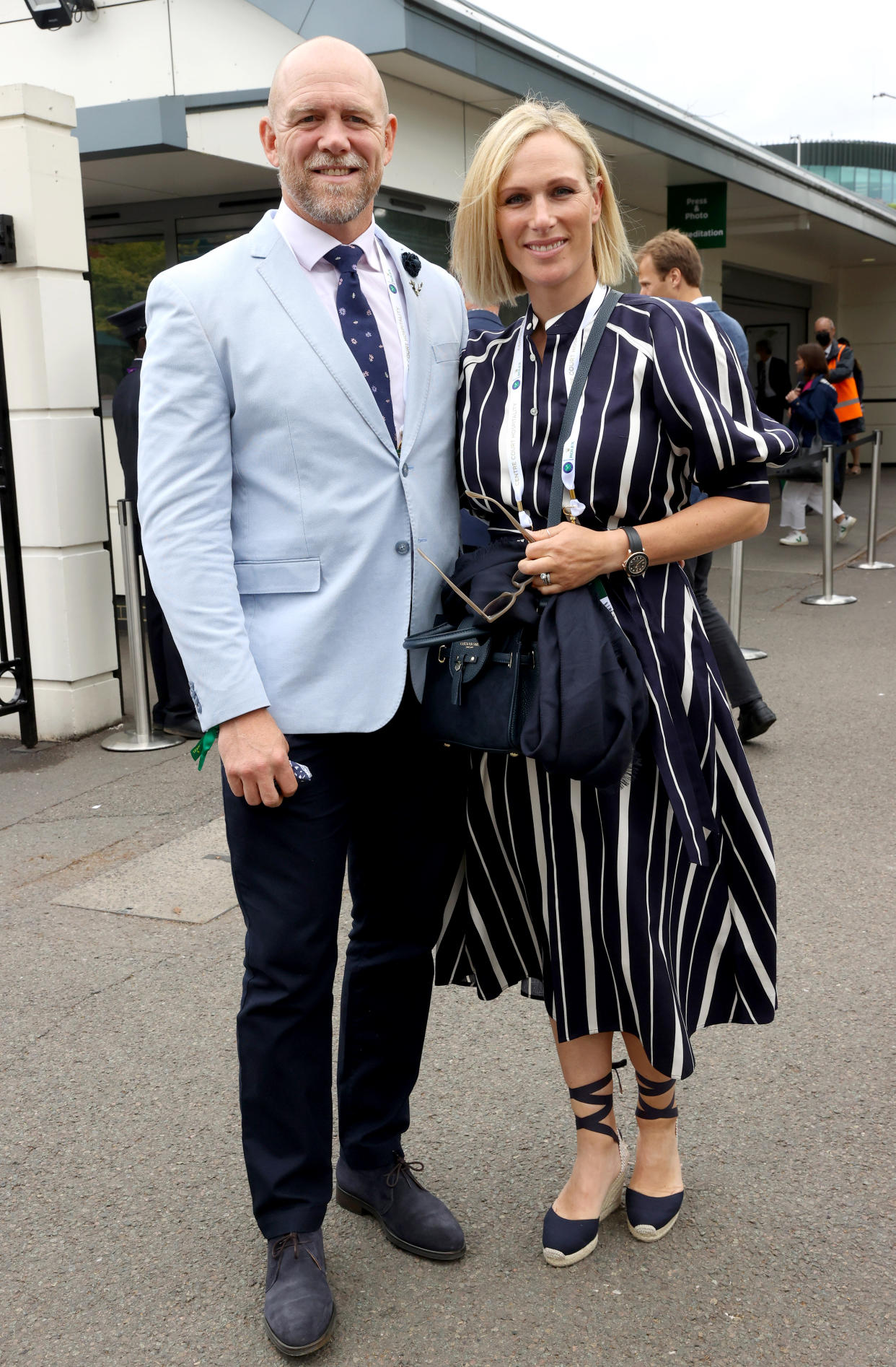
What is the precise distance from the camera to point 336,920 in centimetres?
227

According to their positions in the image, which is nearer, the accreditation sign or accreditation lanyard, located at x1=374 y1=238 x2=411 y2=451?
accreditation lanyard, located at x1=374 y1=238 x2=411 y2=451

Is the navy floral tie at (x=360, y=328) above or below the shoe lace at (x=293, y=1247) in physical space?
above

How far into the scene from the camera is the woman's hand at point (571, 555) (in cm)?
213

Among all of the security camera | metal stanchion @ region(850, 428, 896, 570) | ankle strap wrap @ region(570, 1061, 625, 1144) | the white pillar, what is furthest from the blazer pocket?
metal stanchion @ region(850, 428, 896, 570)

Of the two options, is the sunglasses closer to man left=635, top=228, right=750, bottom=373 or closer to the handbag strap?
the handbag strap

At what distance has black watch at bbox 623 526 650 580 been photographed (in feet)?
7.16

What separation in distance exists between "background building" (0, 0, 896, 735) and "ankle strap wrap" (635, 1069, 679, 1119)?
433 cm

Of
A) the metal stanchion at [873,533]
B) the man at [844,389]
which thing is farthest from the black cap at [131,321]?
the man at [844,389]

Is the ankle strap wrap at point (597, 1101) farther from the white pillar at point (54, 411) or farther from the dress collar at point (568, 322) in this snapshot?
the white pillar at point (54, 411)

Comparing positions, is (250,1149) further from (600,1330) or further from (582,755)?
(582,755)

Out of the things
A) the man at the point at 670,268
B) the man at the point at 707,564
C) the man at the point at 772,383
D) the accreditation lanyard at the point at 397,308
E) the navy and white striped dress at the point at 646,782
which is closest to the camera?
the navy and white striped dress at the point at 646,782

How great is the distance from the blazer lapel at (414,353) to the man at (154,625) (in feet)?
13.1

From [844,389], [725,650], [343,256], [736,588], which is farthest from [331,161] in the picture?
[844,389]

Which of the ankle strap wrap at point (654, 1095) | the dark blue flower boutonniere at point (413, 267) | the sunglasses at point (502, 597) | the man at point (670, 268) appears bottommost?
the ankle strap wrap at point (654, 1095)
